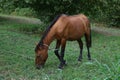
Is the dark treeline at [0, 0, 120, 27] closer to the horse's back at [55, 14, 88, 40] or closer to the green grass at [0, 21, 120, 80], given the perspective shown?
the green grass at [0, 21, 120, 80]

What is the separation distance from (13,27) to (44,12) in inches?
137

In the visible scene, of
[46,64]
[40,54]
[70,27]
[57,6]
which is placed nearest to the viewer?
[40,54]

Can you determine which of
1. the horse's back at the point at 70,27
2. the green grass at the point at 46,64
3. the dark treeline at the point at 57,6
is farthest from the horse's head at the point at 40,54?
the dark treeline at the point at 57,6

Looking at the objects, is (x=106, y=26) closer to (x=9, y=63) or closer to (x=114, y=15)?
(x=114, y=15)

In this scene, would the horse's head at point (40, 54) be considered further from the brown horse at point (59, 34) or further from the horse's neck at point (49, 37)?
the horse's neck at point (49, 37)

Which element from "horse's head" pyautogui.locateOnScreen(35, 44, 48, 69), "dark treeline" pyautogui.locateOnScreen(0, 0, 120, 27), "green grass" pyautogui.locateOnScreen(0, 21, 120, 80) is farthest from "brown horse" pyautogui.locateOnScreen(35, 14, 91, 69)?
"dark treeline" pyautogui.locateOnScreen(0, 0, 120, 27)

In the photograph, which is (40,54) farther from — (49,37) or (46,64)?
(46,64)

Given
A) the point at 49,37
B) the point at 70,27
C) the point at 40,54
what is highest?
the point at 70,27

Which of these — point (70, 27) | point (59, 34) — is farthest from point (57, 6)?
point (59, 34)

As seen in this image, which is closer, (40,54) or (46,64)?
(40,54)

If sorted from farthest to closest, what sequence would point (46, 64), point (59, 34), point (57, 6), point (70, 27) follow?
point (57, 6) < point (46, 64) < point (70, 27) < point (59, 34)

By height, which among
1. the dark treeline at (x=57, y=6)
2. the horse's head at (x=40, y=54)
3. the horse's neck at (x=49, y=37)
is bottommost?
the dark treeline at (x=57, y=6)

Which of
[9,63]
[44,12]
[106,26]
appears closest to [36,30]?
[44,12]

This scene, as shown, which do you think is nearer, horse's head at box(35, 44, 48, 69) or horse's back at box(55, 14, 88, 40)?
horse's head at box(35, 44, 48, 69)
